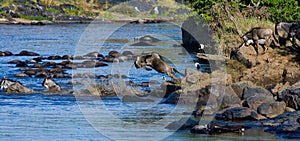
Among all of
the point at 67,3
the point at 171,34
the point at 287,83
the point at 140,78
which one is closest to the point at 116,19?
the point at 67,3

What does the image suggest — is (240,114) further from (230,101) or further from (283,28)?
(283,28)

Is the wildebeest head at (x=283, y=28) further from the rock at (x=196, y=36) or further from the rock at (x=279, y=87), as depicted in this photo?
the rock at (x=196, y=36)

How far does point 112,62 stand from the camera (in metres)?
32.8

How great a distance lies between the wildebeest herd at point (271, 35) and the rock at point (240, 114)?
276 inches

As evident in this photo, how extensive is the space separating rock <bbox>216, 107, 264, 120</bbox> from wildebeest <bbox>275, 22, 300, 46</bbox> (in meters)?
6.96

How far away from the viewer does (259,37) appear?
23625 mm

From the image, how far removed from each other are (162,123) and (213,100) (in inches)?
80.7

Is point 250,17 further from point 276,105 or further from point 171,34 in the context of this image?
point 171,34

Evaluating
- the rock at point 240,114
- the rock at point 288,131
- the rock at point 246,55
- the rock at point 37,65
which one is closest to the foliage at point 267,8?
the rock at point 246,55

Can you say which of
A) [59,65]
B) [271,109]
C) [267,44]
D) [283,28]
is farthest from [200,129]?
[59,65]

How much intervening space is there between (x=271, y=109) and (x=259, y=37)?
773 centimetres

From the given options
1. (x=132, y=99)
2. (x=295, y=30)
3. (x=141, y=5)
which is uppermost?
(x=295, y=30)

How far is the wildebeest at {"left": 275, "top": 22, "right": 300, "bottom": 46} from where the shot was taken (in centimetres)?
2265

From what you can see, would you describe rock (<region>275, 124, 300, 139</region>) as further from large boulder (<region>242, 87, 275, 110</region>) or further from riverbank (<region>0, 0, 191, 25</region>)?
riverbank (<region>0, 0, 191, 25</region>)
